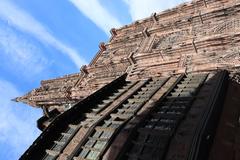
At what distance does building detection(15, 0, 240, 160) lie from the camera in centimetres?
1092

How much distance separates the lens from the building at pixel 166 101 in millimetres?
10922

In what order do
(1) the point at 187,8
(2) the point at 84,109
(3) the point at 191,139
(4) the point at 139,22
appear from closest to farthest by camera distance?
(3) the point at 191,139
(2) the point at 84,109
(1) the point at 187,8
(4) the point at 139,22

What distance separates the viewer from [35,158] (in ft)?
45.6

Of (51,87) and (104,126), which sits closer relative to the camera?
(104,126)

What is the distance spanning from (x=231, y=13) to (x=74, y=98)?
14732 millimetres

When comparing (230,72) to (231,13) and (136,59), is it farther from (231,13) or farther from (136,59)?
(136,59)

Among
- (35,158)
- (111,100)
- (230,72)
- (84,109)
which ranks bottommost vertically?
(35,158)

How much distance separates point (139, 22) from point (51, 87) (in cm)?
1387

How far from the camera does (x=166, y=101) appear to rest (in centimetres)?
1514

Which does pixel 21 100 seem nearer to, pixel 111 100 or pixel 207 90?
pixel 111 100

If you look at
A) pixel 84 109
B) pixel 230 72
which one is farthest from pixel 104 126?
pixel 230 72

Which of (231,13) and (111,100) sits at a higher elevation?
(231,13)

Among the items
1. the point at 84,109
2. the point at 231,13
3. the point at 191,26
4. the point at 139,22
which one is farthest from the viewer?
the point at 139,22

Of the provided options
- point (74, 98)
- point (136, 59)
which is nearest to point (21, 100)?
point (74, 98)
